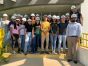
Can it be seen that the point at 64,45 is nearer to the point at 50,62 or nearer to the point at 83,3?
the point at 50,62

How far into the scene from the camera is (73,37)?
47.8 ft

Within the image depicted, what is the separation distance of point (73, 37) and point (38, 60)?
176 cm

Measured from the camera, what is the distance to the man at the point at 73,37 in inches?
572

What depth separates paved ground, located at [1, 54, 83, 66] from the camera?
14336 millimetres

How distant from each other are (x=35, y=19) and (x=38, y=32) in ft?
1.89

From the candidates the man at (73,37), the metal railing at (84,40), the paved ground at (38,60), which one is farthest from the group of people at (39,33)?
the metal railing at (84,40)

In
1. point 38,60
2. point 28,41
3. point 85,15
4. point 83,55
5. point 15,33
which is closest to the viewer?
point 83,55

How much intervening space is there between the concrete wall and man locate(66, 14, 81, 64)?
0.66 feet

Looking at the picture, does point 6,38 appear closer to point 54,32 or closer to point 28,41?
point 28,41

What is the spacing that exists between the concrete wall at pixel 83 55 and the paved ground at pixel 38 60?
0.82 feet

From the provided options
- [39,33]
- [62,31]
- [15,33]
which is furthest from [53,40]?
[15,33]

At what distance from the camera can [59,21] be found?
614 inches

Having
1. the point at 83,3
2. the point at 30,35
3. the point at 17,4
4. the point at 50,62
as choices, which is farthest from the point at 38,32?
the point at 17,4

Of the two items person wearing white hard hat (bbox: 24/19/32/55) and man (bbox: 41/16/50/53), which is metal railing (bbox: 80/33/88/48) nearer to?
man (bbox: 41/16/50/53)
